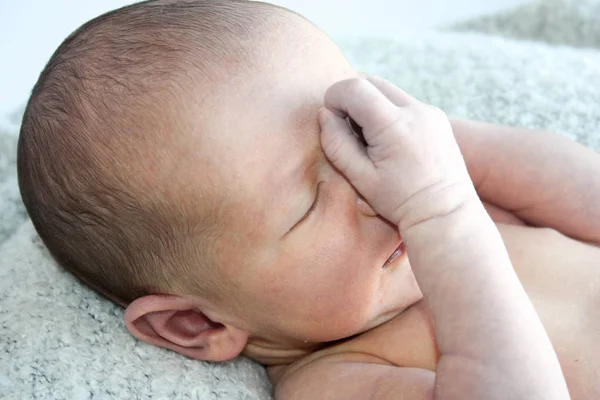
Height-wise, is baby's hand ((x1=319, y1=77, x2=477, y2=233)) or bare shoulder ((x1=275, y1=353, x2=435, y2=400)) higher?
baby's hand ((x1=319, y1=77, x2=477, y2=233))

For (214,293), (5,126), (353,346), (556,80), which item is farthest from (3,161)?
(556,80)

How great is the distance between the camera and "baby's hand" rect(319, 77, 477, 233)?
91 cm

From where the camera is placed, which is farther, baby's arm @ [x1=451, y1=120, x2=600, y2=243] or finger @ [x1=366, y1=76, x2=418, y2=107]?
baby's arm @ [x1=451, y1=120, x2=600, y2=243]

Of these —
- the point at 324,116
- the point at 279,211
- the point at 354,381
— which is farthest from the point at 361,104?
the point at 354,381

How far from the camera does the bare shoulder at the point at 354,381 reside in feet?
3.13

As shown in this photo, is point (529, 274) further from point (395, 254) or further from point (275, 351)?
point (275, 351)

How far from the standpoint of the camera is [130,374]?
103 cm

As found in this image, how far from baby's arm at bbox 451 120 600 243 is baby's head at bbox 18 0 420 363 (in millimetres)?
268

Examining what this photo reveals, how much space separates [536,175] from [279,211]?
448 mm

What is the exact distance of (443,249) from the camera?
35.4 inches

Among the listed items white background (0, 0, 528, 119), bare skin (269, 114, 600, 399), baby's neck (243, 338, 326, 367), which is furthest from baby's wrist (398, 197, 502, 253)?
white background (0, 0, 528, 119)

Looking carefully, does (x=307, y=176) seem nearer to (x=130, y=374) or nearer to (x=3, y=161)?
(x=130, y=374)

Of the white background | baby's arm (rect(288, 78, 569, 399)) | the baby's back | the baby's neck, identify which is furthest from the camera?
the white background

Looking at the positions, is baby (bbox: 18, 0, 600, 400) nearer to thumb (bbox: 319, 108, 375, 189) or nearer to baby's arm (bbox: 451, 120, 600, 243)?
thumb (bbox: 319, 108, 375, 189)
